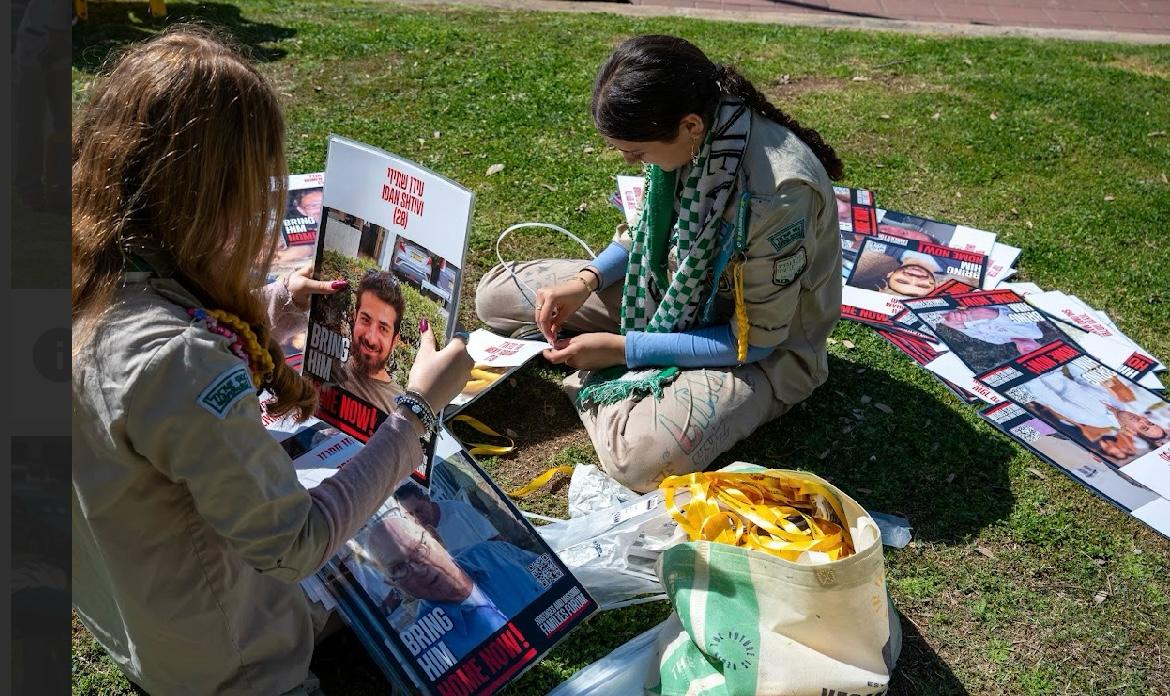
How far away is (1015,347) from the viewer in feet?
12.0

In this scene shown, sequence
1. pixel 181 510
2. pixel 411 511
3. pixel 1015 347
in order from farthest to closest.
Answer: pixel 1015 347 → pixel 411 511 → pixel 181 510

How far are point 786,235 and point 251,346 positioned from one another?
1.61 meters

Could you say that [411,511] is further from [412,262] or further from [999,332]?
[999,332]

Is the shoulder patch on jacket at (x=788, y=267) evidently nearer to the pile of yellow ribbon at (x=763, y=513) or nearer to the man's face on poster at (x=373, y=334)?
the pile of yellow ribbon at (x=763, y=513)

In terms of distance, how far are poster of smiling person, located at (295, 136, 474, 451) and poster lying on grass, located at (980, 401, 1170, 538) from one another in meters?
2.11

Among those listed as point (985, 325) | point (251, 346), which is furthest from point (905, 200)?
point (251, 346)

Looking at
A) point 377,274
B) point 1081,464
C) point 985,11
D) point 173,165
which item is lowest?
point 1081,464

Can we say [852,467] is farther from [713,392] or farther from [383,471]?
[383,471]

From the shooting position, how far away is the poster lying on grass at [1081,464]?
9.78 ft

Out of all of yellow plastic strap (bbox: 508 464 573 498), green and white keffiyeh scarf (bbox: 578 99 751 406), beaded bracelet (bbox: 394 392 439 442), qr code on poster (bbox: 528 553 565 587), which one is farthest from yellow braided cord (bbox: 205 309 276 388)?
green and white keffiyeh scarf (bbox: 578 99 751 406)

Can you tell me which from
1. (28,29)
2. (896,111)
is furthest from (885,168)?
(28,29)

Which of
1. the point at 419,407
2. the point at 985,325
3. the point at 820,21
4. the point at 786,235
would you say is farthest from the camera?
the point at 820,21

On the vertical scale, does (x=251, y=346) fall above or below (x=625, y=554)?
above

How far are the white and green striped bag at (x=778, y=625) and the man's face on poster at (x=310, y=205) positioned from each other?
7.49 ft
